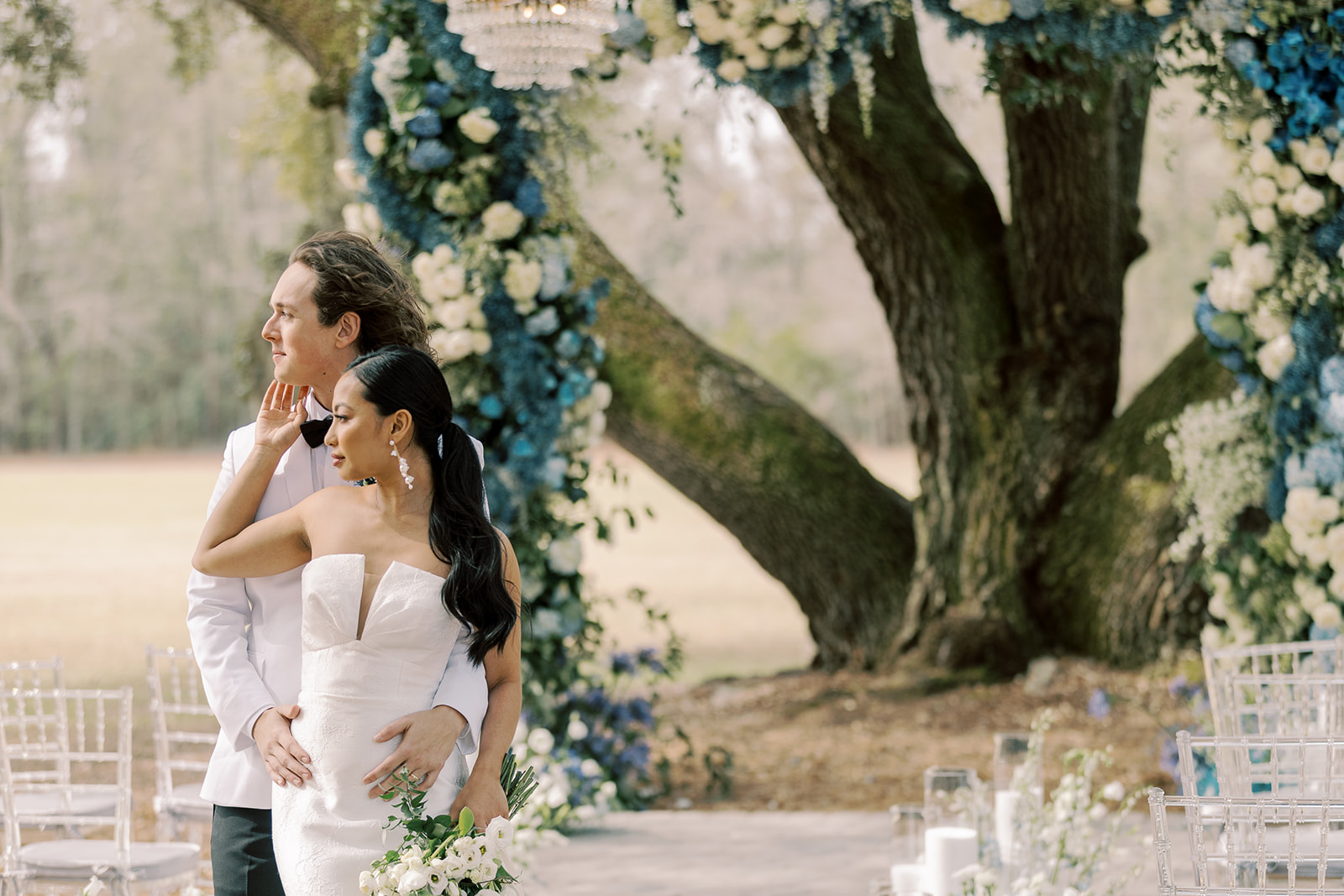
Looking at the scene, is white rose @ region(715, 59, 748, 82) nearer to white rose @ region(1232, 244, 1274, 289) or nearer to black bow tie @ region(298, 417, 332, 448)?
white rose @ region(1232, 244, 1274, 289)

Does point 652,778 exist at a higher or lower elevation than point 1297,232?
lower

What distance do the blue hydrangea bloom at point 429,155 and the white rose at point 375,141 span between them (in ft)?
0.31

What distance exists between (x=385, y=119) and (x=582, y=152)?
23.0 inches

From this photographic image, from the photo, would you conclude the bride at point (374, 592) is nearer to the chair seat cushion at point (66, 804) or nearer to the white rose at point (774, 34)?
Result: the chair seat cushion at point (66, 804)

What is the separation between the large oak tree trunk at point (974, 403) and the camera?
547 centimetres

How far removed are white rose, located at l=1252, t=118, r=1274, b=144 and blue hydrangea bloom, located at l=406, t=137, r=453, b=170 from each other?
7.25 feet

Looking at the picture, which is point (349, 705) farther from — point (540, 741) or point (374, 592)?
point (540, 741)

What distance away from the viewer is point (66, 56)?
5.97 meters

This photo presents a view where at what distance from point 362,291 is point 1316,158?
8.75 feet

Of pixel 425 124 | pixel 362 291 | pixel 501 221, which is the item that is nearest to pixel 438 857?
pixel 362 291

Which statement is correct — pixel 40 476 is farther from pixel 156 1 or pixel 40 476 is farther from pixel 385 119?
pixel 385 119

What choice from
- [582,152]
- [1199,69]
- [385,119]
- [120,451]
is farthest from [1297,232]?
[120,451]

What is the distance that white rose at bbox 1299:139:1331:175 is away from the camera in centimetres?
340

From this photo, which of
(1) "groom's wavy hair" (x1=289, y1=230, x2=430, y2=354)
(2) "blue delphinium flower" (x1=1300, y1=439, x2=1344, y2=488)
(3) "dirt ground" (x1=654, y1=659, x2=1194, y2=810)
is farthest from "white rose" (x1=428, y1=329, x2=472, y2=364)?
(2) "blue delphinium flower" (x1=1300, y1=439, x2=1344, y2=488)
